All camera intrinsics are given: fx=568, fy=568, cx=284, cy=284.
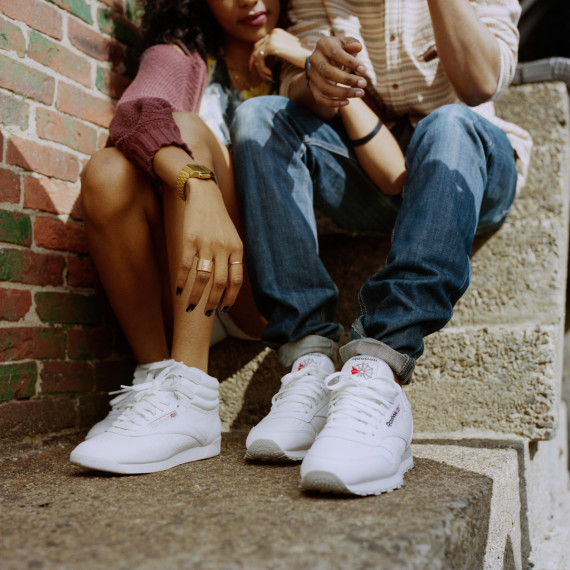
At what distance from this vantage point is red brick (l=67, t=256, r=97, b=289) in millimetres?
1414

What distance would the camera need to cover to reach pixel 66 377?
138 centimetres

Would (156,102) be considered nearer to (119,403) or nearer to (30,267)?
(30,267)

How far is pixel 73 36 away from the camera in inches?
56.4

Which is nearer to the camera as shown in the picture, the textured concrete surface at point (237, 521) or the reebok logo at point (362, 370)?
the textured concrete surface at point (237, 521)

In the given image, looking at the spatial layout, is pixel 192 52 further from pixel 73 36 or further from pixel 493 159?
pixel 493 159

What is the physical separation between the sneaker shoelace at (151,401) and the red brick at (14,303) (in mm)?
406

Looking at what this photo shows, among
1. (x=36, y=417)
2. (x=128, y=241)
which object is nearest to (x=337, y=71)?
(x=128, y=241)

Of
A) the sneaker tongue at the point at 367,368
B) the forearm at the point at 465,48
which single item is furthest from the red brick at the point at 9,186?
the forearm at the point at 465,48

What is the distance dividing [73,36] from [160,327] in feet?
2.53

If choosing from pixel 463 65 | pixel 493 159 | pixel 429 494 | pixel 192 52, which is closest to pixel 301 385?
pixel 429 494

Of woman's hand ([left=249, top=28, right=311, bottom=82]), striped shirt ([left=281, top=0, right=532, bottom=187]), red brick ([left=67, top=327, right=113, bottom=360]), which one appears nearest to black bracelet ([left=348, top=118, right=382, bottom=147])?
striped shirt ([left=281, top=0, right=532, bottom=187])

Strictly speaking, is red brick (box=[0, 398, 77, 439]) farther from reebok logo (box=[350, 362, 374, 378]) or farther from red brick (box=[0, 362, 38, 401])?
reebok logo (box=[350, 362, 374, 378])

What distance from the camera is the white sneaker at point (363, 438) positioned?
730mm

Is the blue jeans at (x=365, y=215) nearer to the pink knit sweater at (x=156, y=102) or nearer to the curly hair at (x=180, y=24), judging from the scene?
the pink knit sweater at (x=156, y=102)
